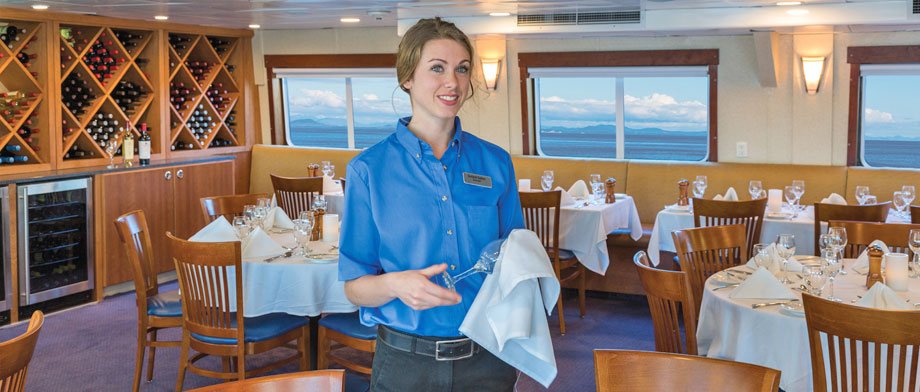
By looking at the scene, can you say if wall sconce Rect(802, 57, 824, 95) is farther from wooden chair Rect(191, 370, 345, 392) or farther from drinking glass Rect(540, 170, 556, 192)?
wooden chair Rect(191, 370, 345, 392)

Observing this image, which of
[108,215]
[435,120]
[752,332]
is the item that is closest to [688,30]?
[752,332]

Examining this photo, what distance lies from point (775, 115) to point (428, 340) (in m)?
5.97

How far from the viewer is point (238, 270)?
435cm

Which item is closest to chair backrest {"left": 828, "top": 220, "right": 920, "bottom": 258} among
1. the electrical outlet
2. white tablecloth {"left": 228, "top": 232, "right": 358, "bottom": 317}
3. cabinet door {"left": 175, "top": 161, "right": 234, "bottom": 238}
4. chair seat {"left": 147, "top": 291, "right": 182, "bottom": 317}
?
white tablecloth {"left": 228, "top": 232, "right": 358, "bottom": 317}

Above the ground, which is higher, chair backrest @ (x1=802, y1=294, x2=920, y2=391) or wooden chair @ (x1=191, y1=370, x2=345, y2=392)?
wooden chair @ (x1=191, y1=370, x2=345, y2=392)

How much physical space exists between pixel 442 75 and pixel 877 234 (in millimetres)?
3481

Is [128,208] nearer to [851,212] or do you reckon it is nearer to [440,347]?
[851,212]

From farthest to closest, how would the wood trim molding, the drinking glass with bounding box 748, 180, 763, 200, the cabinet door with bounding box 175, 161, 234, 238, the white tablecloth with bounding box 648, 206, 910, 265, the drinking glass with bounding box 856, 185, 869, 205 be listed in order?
the wood trim molding
the cabinet door with bounding box 175, 161, 234, 238
the drinking glass with bounding box 748, 180, 763, 200
the drinking glass with bounding box 856, 185, 869, 205
the white tablecloth with bounding box 648, 206, 910, 265

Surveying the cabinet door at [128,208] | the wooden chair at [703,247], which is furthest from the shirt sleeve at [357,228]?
the cabinet door at [128,208]

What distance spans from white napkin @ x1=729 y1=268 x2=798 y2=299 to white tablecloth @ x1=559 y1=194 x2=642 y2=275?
275 cm

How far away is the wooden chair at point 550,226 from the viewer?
6.27 metres

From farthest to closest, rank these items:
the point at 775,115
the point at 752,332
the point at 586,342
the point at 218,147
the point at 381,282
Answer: the point at 218,147, the point at 775,115, the point at 586,342, the point at 752,332, the point at 381,282

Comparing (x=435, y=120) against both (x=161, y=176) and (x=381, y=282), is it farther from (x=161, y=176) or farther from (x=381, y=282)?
(x=161, y=176)

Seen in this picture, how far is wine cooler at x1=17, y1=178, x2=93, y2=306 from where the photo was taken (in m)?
6.67
